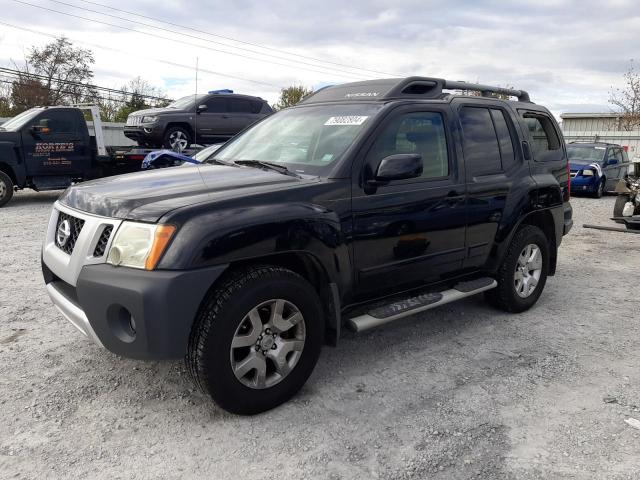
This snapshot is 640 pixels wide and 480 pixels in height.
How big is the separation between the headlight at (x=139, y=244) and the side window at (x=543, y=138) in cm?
360

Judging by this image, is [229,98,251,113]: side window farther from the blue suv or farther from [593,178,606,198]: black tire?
[593,178,606,198]: black tire

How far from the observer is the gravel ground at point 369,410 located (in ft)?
8.56

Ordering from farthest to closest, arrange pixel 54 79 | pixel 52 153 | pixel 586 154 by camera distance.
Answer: pixel 54 79
pixel 586 154
pixel 52 153

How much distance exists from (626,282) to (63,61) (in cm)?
3436

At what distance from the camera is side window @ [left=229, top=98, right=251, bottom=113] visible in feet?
44.7

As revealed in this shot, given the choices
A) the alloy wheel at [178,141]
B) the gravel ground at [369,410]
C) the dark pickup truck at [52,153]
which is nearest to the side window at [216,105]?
the alloy wheel at [178,141]

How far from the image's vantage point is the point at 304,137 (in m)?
3.90

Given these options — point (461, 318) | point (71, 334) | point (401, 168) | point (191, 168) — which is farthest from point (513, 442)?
point (71, 334)

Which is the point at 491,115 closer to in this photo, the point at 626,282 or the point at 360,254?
the point at 360,254

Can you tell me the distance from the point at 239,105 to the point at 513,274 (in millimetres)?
10499

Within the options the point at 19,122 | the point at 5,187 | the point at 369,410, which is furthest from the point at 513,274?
Result: the point at 19,122

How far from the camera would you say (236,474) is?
253cm

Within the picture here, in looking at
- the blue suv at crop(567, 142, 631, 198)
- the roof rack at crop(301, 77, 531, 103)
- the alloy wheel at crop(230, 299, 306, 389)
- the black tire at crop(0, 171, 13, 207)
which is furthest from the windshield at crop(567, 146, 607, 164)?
the alloy wheel at crop(230, 299, 306, 389)

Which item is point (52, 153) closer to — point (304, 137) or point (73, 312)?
point (304, 137)
